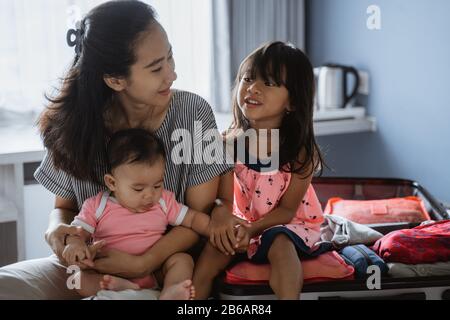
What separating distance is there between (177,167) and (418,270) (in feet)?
2.18

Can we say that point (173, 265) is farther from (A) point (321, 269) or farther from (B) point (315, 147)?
(B) point (315, 147)

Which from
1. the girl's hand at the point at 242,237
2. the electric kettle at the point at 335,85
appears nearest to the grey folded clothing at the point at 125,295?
the girl's hand at the point at 242,237

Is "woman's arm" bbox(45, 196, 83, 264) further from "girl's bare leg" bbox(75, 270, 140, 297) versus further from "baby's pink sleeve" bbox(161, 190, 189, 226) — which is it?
"baby's pink sleeve" bbox(161, 190, 189, 226)

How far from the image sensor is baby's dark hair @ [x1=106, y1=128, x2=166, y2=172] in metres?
1.57

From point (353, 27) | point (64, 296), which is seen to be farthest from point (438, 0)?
point (64, 296)

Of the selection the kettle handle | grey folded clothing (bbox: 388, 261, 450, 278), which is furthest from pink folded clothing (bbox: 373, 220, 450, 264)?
the kettle handle

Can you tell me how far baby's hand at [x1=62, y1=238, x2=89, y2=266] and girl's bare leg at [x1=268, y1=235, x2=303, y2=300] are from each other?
0.45 meters

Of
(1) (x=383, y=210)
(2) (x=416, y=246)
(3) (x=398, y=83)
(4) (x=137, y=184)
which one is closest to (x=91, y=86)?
(4) (x=137, y=184)

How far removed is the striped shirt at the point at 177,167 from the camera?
5.62ft

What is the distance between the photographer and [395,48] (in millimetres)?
2721

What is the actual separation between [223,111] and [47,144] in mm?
1473

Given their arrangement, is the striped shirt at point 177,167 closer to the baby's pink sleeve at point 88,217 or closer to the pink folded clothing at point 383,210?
the baby's pink sleeve at point 88,217

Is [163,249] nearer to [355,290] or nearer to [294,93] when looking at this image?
[355,290]

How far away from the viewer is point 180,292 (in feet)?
4.90
